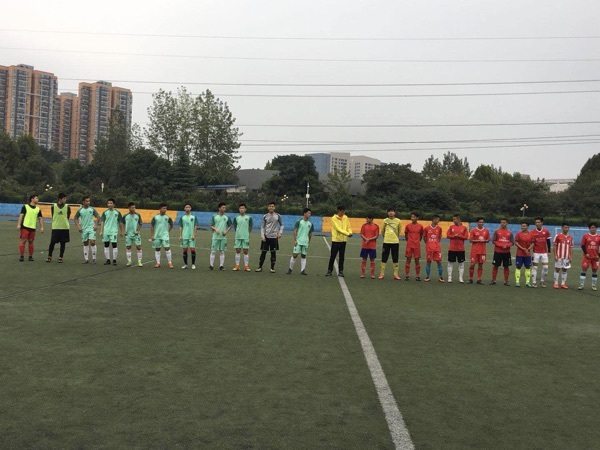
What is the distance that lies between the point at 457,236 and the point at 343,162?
140 meters

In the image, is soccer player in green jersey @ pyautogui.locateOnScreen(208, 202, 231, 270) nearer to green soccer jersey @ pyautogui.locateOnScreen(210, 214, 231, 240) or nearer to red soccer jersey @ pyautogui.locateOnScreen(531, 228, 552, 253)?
green soccer jersey @ pyautogui.locateOnScreen(210, 214, 231, 240)

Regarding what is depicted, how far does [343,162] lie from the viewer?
502ft

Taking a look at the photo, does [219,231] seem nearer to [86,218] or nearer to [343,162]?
[86,218]

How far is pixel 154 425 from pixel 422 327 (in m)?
4.87

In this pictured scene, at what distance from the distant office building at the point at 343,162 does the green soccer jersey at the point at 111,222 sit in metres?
135

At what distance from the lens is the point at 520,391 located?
502 centimetres

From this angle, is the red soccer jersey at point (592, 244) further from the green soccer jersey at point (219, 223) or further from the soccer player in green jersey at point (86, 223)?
the soccer player in green jersey at point (86, 223)

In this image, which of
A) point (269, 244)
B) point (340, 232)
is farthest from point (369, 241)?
point (269, 244)

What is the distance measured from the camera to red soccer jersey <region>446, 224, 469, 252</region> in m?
14.0

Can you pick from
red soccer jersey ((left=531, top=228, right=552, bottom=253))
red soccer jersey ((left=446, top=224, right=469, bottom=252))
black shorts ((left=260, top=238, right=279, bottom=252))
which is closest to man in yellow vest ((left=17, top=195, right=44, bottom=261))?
black shorts ((left=260, top=238, right=279, bottom=252))

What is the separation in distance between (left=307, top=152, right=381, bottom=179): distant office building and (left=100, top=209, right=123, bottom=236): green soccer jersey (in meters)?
135

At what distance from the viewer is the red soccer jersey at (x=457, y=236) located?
14.0 m

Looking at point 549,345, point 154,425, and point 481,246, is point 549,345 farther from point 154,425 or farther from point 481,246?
point 481,246

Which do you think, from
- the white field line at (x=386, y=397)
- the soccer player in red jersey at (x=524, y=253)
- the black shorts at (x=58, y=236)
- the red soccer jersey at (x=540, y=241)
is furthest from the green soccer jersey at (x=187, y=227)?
the red soccer jersey at (x=540, y=241)
